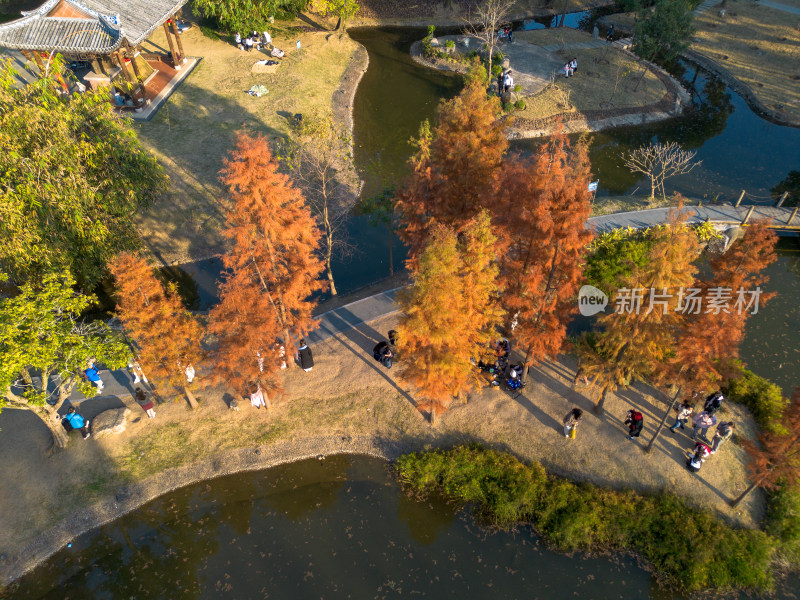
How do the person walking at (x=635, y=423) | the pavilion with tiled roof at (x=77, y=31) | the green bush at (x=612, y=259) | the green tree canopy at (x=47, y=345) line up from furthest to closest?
the pavilion with tiled roof at (x=77, y=31), the green bush at (x=612, y=259), the person walking at (x=635, y=423), the green tree canopy at (x=47, y=345)

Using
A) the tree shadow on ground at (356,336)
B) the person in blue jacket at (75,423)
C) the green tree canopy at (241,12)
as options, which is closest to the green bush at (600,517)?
the tree shadow on ground at (356,336)

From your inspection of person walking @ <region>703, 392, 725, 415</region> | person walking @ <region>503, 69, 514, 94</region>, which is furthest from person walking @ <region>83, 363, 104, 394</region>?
person walking @ <region>503, 69, 514, 94</region>

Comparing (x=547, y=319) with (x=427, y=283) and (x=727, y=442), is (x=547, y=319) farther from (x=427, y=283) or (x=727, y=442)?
(x=727, y=442)

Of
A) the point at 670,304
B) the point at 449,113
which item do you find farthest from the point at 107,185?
the point at 670,304

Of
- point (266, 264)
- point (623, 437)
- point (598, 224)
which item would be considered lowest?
point (623, 437)

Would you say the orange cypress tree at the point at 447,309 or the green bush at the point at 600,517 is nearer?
the orange cypress tree at the point at 447,309

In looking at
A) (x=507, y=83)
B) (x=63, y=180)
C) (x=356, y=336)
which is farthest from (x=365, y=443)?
(x=507, y=83)

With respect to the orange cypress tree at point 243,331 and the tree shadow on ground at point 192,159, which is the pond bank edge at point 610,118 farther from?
the orange cypress tree at point 243,331
